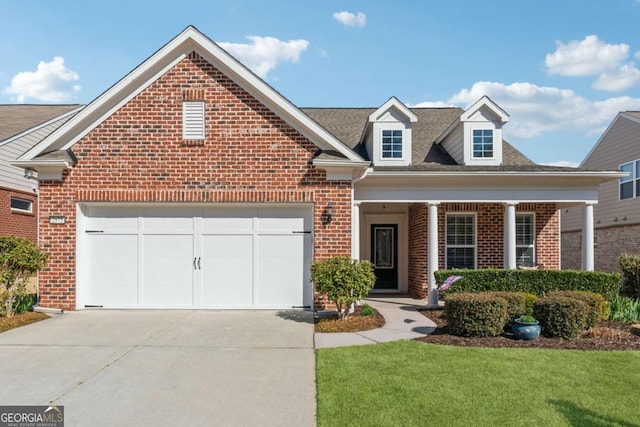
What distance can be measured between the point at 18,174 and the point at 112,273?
10.8m

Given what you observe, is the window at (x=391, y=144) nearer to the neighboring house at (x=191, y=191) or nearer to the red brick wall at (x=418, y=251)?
the red brick wall at (x=418, y=251)

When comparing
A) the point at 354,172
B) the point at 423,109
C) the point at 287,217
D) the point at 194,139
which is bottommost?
the point at 287,217

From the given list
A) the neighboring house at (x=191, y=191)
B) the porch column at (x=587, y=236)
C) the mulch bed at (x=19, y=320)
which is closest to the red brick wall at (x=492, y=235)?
the porch column at (x=587, y=236)

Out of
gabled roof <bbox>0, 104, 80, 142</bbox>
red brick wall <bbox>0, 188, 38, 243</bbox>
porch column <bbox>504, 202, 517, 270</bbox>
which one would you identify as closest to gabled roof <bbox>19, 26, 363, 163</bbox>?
porch column <bbox>504, 202, 517, 270</bbox>

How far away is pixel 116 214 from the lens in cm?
1017

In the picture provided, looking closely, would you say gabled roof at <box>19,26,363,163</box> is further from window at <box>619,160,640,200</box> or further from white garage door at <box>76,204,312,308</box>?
window at <box>619,160,640,200</box>

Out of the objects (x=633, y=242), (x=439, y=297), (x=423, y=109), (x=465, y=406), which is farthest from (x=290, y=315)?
(x=633, y=242)

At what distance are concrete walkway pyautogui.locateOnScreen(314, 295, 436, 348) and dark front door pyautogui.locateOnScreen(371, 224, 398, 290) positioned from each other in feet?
9.53

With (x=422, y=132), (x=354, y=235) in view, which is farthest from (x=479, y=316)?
(x=422, y=132)

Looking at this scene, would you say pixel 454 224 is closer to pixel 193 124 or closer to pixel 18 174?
pixel 193 124

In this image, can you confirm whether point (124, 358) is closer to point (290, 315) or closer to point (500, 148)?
point (290, 315)

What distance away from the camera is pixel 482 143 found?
12703mm

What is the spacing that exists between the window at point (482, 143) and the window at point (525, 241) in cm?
238

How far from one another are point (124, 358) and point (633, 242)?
19368 mm
